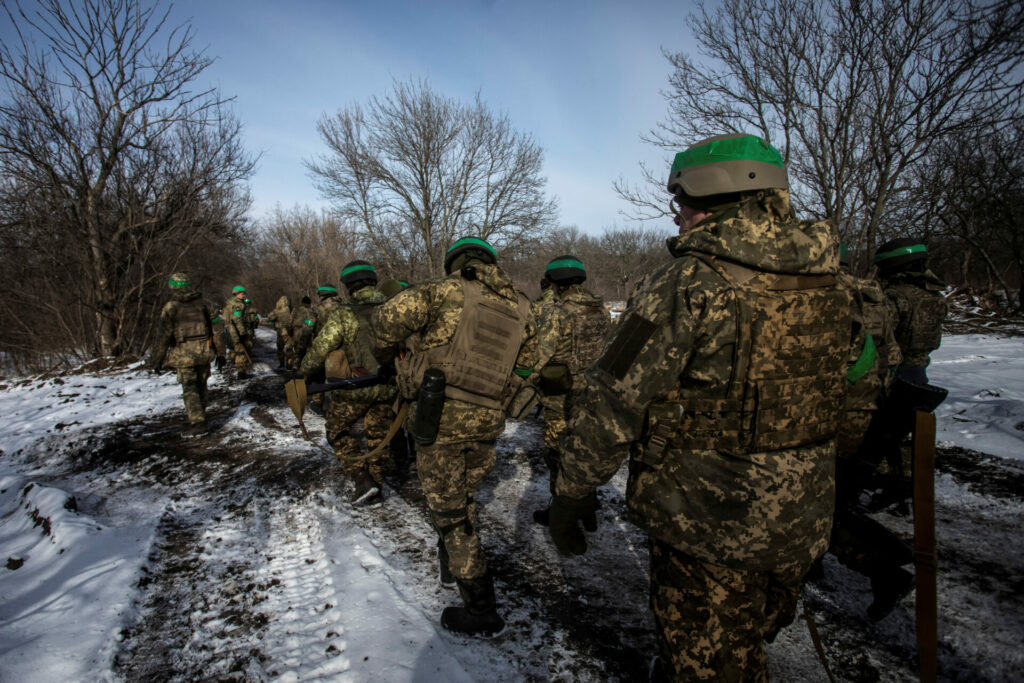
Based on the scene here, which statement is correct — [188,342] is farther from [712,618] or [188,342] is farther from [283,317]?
[712,618]

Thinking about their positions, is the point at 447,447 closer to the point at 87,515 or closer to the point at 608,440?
the point at 608,440

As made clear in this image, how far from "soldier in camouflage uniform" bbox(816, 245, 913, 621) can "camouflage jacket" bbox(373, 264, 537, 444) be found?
174 cm

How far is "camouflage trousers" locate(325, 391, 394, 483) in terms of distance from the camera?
4.26 metres

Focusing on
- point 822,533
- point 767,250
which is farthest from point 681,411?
point 822,533

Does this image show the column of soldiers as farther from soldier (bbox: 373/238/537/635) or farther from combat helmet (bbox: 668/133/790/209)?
soldier (bbox: 373/238/537/635)

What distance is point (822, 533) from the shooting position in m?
1.59

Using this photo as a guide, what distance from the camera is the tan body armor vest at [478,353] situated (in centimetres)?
258

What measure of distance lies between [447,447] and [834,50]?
11378mm

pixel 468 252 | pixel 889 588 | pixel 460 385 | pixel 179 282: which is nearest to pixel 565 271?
pixel 468 252

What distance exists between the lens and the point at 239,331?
10.8 metres

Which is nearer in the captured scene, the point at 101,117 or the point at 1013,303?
the point at 101,117

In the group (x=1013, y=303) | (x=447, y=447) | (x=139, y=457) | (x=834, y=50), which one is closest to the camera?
(x=447, y=447)

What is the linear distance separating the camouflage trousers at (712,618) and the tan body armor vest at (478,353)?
1.35 meters

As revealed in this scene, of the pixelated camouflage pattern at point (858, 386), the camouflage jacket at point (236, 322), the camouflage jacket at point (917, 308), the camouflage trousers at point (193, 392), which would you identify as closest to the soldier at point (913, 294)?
the camouflage jacket at point (917, 308)
